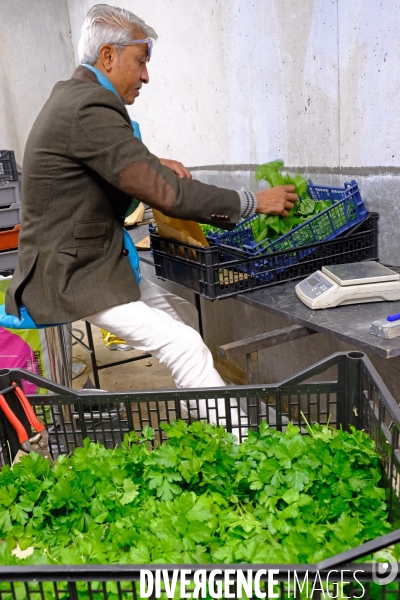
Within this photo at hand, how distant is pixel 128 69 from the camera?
7.13ft

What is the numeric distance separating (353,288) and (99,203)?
0.97 metres

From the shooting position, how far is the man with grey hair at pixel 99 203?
1985 mm

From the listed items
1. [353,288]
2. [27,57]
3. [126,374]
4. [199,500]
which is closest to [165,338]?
[353,288]

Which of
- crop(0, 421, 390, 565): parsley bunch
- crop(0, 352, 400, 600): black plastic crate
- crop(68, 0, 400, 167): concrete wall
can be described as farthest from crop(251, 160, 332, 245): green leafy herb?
crop(0, 421, 390, 565): parsley bunch

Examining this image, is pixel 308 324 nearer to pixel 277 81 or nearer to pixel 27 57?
pixel 277 81

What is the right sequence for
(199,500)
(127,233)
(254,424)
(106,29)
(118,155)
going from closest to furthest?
(199,500), (254,424), (118,155), (106,29), (127,233)

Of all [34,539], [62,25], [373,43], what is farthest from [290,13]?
[62,25]

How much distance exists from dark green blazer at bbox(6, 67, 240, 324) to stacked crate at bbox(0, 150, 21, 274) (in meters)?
2.21

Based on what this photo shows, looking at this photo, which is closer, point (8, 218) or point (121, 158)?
point (121, 158)

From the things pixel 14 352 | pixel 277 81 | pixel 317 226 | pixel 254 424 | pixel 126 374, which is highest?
pixel 277 81

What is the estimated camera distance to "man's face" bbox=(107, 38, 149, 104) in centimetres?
215

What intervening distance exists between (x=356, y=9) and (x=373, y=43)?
0.58 ft

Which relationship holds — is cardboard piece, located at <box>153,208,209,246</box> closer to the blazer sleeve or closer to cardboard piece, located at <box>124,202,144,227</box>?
the blazer sleeve

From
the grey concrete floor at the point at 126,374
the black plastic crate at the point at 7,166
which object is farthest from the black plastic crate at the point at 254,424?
the black plastic crate at the point at 7,166
